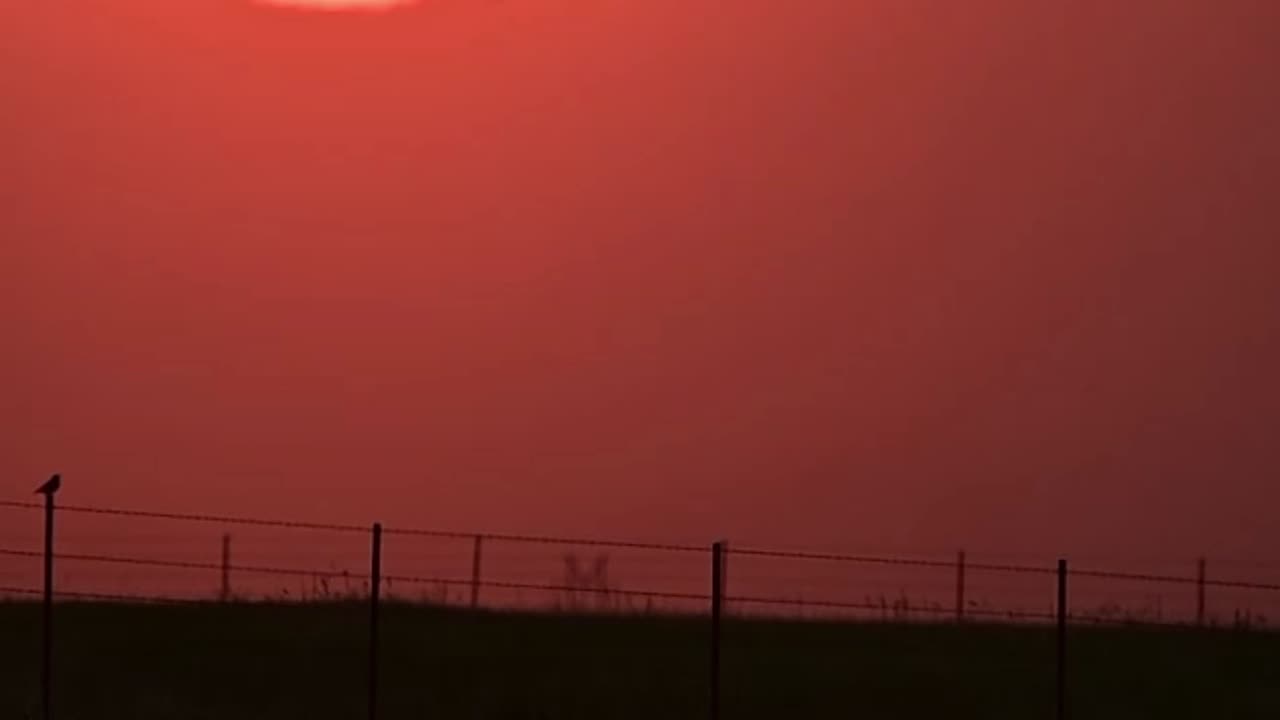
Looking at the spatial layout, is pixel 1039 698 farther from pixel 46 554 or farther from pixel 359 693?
pixel 46 554

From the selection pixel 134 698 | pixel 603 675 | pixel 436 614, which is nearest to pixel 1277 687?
pixel 603 675

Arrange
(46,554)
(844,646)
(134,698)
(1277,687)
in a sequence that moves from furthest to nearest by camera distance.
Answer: (844,646)
(1277,687)
(134,698)
(46,554)

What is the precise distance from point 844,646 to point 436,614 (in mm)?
5610

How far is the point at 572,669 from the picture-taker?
34.4 m

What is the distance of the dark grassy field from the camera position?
31828 millimetres

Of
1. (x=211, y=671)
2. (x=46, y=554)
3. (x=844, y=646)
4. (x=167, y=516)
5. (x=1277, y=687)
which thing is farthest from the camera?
(x=844, y=646)

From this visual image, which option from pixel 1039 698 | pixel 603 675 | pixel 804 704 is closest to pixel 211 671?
pixel 603 675

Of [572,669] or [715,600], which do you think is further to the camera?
[572,669]

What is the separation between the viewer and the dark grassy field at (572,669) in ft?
104

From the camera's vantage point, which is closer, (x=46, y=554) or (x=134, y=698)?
(x=46, y=554)

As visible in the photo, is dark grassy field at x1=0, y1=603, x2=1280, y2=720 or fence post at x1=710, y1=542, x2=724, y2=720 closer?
fence post at x1=710, y1=542, x2=724, y2=720

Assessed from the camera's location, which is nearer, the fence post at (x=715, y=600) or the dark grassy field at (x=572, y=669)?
the fence post at (x=715, y=600)

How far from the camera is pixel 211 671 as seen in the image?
33406 millimetres

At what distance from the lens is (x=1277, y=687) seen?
117 ft
